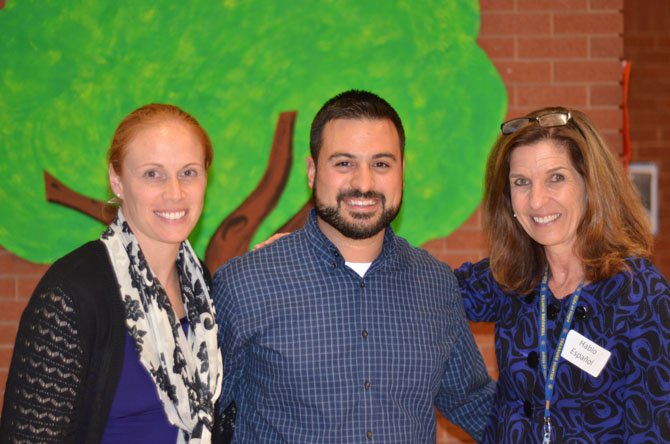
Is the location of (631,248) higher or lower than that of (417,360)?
higher

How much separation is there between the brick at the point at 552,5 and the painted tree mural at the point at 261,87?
0.79 feet

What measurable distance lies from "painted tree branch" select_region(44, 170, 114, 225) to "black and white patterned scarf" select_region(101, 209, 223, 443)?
1440 millimetres

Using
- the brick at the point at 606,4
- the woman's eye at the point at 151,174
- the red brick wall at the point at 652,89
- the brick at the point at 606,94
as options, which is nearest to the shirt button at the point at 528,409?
the woman's eye at the point at 151,174

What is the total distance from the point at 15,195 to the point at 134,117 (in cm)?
176

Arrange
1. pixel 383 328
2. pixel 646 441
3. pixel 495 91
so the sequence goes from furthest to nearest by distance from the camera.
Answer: pixel 495 91
pixel 383 328
pixel 646 441

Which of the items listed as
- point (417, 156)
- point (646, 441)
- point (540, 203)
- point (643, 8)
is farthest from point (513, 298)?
point (643, 8)

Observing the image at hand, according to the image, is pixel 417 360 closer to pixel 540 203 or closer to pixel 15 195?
pixel 540 203

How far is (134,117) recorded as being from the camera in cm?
195

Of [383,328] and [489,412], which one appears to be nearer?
[383,328]

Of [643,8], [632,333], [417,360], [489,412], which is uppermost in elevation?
[643,8]

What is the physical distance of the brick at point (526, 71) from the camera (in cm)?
329

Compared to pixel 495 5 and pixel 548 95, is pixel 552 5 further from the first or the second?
pixel 548 95

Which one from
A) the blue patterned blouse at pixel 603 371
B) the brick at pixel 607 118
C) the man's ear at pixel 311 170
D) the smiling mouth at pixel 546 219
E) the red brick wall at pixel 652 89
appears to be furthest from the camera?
the red brick wall at pixel 652 89

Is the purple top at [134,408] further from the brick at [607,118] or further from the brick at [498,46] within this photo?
the brick at [607,118]
